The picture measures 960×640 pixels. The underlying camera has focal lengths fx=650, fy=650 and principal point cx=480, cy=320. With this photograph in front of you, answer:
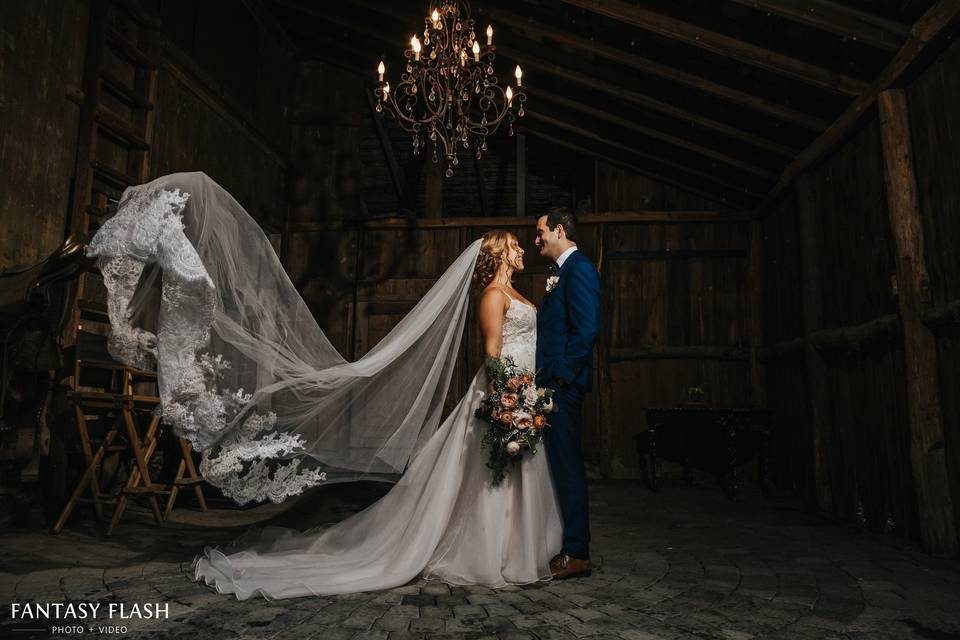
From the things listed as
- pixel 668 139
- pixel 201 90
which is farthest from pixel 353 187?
pixel 668 139

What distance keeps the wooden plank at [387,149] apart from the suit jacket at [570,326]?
21.3ft

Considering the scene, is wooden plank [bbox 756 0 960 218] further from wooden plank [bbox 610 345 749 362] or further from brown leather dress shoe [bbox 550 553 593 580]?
brown leather dress shoe [bbox 550 553 593 580]

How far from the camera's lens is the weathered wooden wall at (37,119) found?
4523mm

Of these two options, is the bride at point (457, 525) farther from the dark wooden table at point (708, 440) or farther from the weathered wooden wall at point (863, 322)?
the dark wooden table at point (708, 440)

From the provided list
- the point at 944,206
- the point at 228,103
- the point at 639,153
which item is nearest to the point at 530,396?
the point at 944,206

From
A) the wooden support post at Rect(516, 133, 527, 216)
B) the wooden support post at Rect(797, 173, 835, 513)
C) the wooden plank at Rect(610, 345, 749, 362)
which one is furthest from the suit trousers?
the wooden support post at Rect(516, 133, 527, 216)

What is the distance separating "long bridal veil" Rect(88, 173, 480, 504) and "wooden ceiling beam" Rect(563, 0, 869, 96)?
3253 mm

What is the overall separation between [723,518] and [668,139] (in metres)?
4.12

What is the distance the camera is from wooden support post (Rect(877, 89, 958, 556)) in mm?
4230

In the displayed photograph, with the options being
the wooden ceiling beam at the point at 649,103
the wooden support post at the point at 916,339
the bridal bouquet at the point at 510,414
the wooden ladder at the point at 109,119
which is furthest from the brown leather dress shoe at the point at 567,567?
the wooden ceiling beam at the point at 649,103

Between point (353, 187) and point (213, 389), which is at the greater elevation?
point (353, 187)

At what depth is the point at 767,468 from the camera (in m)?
7.05

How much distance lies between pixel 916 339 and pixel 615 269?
464 centimetres

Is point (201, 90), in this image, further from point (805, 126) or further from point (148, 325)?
point (805, 126)
